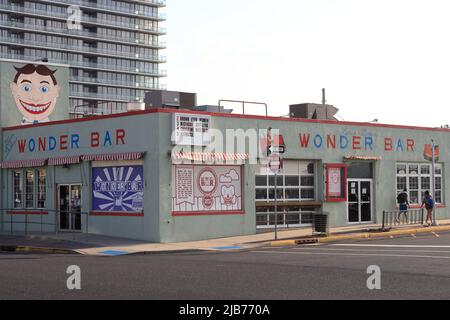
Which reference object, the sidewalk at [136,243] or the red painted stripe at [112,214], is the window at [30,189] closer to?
the sidewalk at [136,243]

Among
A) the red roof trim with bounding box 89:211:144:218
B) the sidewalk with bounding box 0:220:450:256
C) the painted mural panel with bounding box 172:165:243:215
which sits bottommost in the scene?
the sidewalk with bounding box 0:220:450:256

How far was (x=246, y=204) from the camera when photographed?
2833 cm

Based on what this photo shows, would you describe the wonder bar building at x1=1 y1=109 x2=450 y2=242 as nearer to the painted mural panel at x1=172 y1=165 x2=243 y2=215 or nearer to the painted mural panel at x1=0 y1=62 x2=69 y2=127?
the painted mural panel at x1=172 y1=165 x2=243 y2=215

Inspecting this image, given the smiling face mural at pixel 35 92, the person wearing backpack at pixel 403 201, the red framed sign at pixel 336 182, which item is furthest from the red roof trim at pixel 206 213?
the smiling face mural at pixel 35 92

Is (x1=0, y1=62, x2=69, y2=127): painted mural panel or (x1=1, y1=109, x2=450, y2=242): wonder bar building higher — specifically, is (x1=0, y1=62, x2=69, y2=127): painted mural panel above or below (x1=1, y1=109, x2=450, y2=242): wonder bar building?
above

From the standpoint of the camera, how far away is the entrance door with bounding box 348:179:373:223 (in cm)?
3209

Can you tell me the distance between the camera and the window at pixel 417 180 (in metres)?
34.0

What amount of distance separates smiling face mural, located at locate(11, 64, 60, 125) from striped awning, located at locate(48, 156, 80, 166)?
192 inches

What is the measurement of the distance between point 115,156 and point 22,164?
250 inches
